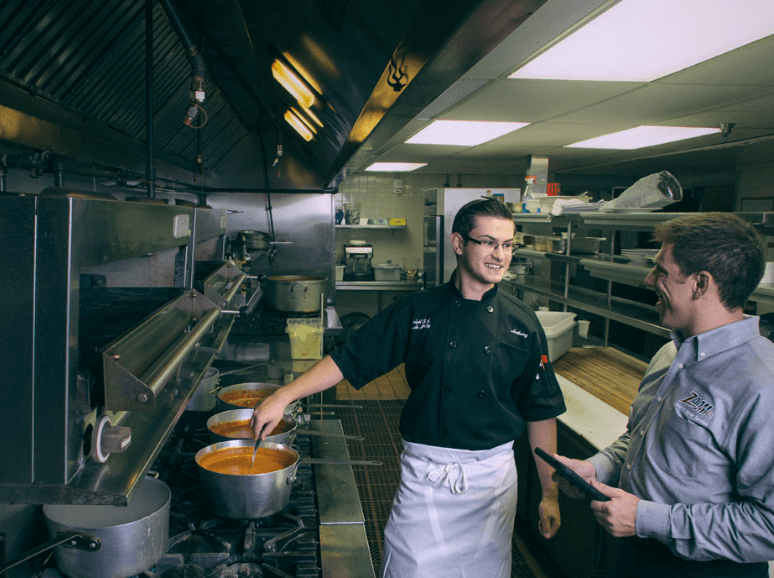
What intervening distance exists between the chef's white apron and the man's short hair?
960 mm

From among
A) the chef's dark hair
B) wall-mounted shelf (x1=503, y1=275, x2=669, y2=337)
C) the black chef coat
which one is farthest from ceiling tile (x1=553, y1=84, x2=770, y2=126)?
the black chef coat

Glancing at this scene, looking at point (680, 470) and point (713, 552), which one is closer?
point (713, 552)

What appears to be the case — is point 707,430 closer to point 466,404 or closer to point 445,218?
point 466,404

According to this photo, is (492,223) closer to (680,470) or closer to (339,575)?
(680,470)

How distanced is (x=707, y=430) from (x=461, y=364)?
82 centimetres

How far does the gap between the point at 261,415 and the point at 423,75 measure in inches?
46.6

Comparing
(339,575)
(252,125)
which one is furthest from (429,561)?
(252,125)

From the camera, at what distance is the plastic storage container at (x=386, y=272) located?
8.07 metres

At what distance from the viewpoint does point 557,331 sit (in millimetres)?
3811

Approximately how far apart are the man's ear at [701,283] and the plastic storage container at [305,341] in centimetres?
254

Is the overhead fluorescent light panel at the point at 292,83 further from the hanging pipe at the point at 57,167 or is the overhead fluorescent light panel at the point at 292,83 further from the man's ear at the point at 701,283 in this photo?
the man's ear at the point at 701,283

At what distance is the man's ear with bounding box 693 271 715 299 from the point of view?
4.82 feet

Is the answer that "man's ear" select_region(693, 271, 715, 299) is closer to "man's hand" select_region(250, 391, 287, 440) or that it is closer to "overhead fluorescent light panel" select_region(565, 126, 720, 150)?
"man's hand" select_region(250, 391, 287, 440)

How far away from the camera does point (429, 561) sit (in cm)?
200
